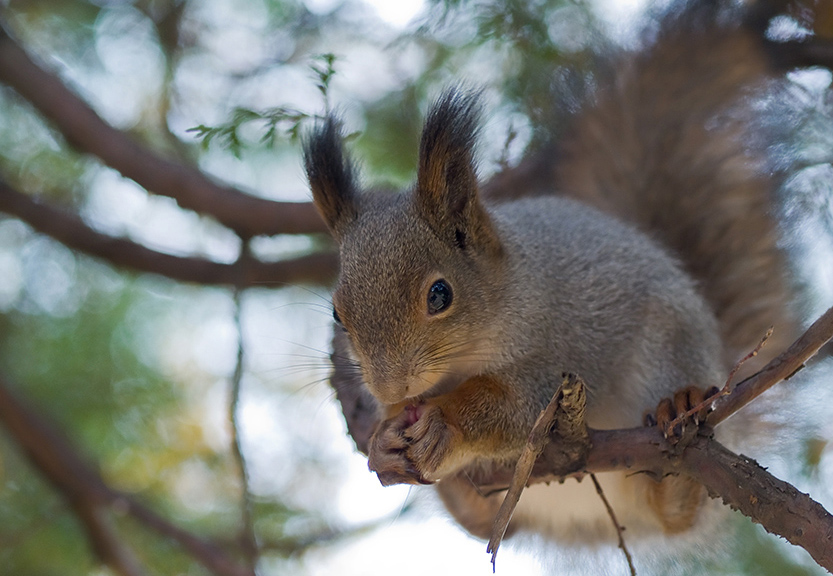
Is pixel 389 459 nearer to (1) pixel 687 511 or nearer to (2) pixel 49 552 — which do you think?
(1) pixel 687 511

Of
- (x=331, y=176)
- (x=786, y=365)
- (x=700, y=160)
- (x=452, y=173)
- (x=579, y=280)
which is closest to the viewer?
(x=786, y=365)

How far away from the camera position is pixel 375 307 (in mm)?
2000

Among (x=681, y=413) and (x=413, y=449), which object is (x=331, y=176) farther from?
(x=681, y=413)

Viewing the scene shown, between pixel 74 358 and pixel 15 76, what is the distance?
54.4 inches

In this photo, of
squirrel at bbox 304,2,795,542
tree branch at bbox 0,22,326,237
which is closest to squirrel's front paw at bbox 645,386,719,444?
squirrel at bbox 304,2,795,542

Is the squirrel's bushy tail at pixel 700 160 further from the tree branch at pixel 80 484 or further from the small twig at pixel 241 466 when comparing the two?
the tree branch at pixel 80 484

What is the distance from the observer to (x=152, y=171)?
3168 millimetres

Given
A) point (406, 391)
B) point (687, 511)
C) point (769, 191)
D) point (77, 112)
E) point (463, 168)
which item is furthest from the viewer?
point (77, 112)

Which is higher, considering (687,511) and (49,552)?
(687,511)

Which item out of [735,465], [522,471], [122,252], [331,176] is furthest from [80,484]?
[735,465]

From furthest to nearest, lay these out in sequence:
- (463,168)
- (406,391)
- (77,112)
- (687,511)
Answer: (77,112)
(687,511)
(463,168)
(406,391)

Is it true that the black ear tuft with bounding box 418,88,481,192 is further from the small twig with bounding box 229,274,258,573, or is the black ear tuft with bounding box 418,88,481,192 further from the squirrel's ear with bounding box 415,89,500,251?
the small twig with bounding box 229,274,258,573

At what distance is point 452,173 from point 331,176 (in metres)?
0.38

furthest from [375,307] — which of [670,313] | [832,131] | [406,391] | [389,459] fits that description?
[832,131]
